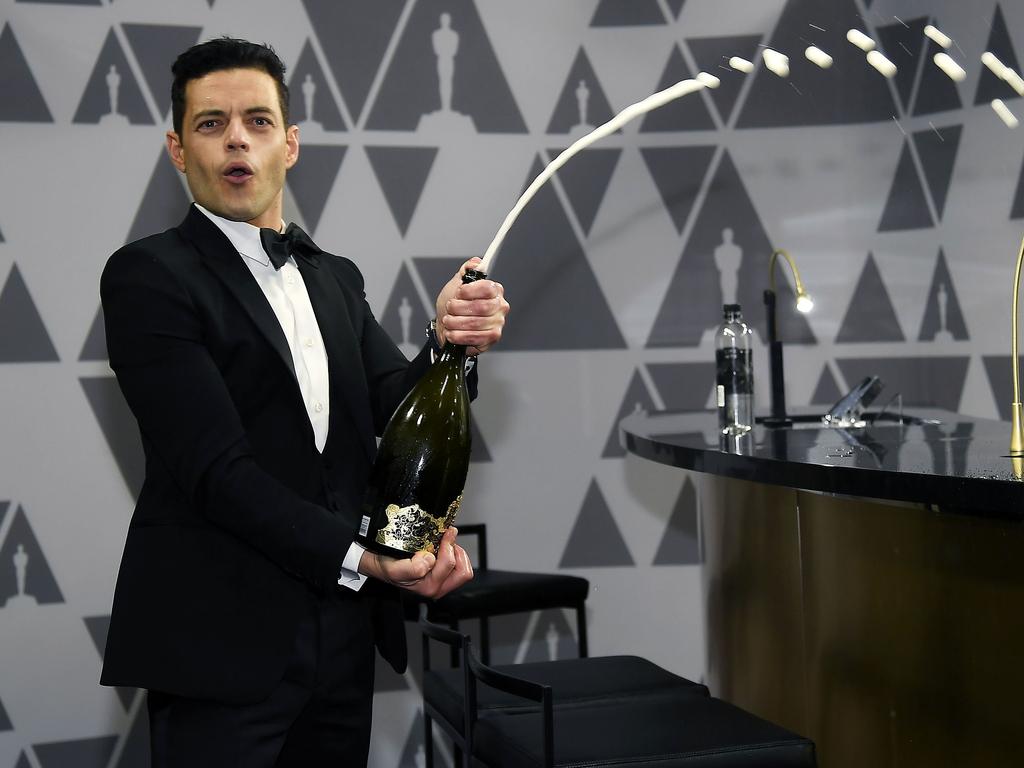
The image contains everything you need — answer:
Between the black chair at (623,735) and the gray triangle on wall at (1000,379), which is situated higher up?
the gray triangle on wall at (1000,379)

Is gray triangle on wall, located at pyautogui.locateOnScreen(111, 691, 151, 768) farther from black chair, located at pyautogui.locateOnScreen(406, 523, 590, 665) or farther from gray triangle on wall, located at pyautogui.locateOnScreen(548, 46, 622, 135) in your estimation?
gray triangle on wall, located at pyautogui.locateOnScreen(548, 46, 622, 135)

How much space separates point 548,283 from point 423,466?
275 cm

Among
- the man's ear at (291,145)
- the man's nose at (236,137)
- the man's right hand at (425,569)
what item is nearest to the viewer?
the man's right hand at (425,569)

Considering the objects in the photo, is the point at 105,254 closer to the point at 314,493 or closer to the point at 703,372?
the point at 703,372

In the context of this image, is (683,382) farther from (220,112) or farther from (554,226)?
(220,112)

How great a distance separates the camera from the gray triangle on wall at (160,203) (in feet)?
12.6

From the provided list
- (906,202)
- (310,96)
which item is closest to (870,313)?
(906,202)

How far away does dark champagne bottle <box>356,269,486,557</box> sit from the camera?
138 cm

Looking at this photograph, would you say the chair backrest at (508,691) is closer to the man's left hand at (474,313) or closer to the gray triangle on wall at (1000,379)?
the man's left hand at (474,313)

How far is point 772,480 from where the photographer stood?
1.86 meters

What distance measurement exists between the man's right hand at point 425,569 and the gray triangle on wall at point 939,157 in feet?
10.7

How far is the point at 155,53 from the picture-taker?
151 inches

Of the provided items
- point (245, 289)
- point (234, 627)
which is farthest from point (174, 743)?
point (245, 289)

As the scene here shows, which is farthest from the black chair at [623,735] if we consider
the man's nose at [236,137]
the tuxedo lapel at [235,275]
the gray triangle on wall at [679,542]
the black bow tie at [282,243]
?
the gray triangle on wall at [679,542]
